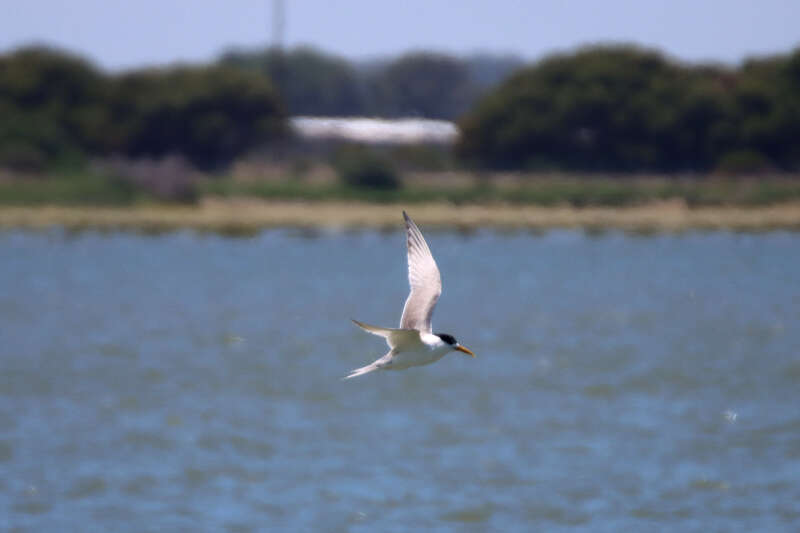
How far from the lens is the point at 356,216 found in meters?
65.6

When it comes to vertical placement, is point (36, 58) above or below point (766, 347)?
above

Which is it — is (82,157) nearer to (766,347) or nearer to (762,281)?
(762,281)

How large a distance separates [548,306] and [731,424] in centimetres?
2248

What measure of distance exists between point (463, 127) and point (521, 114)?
124 inches

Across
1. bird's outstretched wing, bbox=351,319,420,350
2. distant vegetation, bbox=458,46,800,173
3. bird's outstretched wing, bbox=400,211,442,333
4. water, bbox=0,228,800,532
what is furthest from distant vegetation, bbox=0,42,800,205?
bird's outstretched wing, bbox=351,319,420,350

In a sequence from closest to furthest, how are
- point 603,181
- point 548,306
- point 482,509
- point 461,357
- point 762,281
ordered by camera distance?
point 482,509, point 461,357, point 548,306, point 762,281, point 603,181

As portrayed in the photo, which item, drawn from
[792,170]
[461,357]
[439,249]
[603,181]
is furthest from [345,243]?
[461,357]

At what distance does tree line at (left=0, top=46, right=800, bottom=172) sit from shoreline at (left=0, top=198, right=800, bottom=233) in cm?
834

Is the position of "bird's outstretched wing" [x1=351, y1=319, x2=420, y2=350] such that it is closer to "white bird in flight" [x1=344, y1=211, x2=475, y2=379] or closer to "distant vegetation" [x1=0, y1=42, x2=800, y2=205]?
"white bird in flight" [x1=344, y1=211, x2=475, y2=379]

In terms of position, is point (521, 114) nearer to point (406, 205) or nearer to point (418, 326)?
point (406, 205)

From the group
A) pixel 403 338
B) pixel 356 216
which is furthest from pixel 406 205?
pixel 403 338

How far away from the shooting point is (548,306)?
50969 millimetres

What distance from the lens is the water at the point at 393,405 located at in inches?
887

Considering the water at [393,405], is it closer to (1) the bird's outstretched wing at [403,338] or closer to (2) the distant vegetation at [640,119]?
(1) the bird's outstretched wing at [403,338]
